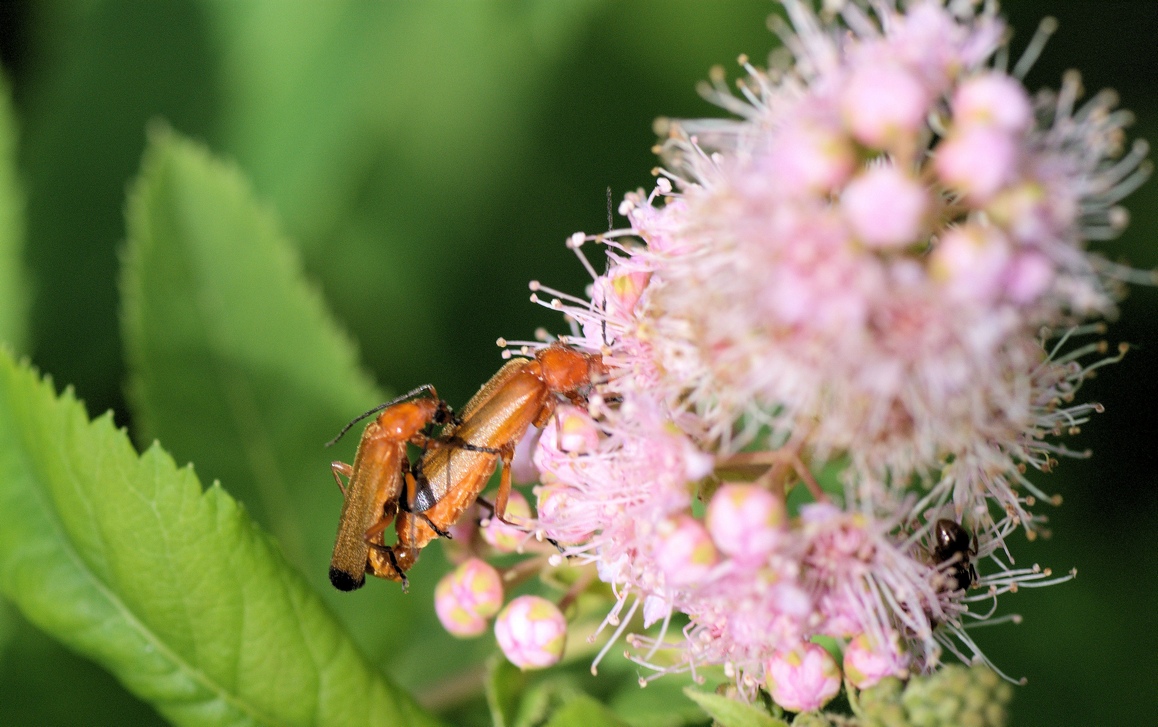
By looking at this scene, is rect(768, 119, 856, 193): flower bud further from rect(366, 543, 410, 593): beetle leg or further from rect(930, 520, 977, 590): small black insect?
rect(366, 543, 410, 593): beetle leg

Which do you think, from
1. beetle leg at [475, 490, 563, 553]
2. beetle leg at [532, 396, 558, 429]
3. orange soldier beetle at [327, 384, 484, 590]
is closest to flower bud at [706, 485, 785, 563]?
beetle leg at [475, 490, 563, 553]

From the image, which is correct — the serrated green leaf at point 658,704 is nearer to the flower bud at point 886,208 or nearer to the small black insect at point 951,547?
the small black insect at point 951,547

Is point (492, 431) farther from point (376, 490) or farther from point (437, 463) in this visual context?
point (376, 490)

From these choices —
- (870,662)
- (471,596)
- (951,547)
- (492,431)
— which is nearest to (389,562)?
(471,596)

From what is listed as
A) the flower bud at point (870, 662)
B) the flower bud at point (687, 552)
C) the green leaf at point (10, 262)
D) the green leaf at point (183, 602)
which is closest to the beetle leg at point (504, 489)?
the green leaf at point (183, 602)

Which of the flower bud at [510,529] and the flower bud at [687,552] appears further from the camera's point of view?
the flower bud at [510,529]

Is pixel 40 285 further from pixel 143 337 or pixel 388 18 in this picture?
pixel 388 18
